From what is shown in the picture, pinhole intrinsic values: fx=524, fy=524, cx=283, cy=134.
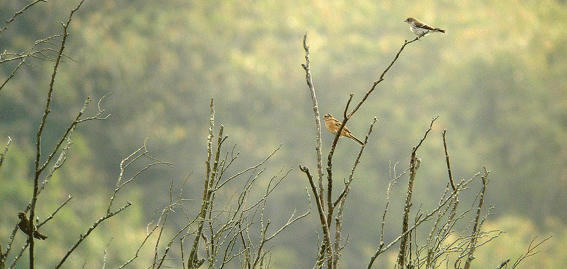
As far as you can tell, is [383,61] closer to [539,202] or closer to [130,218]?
[539,202]

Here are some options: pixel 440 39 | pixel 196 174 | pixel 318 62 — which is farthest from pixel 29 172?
pixel 440 39

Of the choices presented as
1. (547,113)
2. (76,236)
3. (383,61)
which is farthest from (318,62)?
(76,236)

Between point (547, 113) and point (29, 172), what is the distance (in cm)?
2147

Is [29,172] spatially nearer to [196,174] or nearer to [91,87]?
[91,87]

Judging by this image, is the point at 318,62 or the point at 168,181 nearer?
the point at 168,181

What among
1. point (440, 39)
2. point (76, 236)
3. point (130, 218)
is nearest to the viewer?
point (76, 236)

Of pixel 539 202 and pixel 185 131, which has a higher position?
pixel 185 131

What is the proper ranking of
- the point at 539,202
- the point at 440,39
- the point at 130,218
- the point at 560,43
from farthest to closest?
the point at 440,39
the point at 560,43
the point at 539,202
the point at 130,218

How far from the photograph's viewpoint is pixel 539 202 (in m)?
22.7

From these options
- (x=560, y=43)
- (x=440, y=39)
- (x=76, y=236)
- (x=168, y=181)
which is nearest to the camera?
(x=76, y=236)

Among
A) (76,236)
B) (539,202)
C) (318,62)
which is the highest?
(318,62)

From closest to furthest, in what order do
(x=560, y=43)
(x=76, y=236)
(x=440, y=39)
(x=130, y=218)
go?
(x=76, y=236) → (x=130, y=218) → (x=560, y=43) → (x=440, y=39)

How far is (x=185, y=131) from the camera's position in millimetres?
22188

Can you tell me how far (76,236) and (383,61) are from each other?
15925 millimetres
